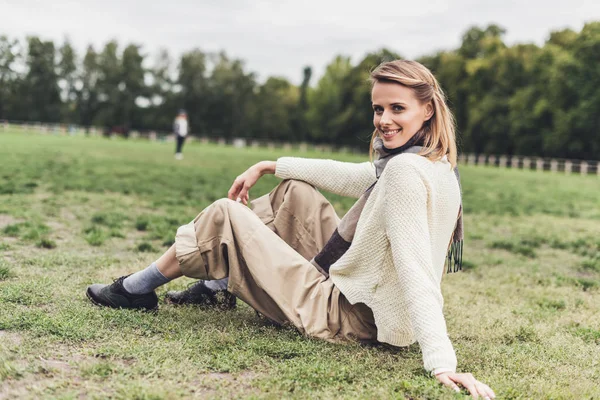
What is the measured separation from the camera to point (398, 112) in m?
3.04

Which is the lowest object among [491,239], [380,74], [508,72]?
[491,239]

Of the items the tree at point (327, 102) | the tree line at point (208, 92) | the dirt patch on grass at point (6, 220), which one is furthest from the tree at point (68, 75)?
the dirt patch on grass at point (6, 220)

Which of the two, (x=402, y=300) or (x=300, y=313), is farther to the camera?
(x=300, y=313)

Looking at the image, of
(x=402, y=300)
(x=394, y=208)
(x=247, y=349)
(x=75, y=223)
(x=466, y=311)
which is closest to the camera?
(x=394, y=208)

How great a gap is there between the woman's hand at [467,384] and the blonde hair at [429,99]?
995 millimetres

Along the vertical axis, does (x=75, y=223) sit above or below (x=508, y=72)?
below

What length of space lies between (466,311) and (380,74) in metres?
2.29

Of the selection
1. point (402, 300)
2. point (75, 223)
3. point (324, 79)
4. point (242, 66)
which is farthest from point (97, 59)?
point (402, 300)

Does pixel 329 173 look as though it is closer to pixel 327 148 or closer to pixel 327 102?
pixel 327 148

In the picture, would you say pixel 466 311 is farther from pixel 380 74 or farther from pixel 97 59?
pixel 97 59

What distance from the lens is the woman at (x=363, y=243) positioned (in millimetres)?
2824

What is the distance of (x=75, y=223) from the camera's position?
719 centimetres

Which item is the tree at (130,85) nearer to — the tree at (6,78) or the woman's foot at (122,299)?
the tree at (6,78)

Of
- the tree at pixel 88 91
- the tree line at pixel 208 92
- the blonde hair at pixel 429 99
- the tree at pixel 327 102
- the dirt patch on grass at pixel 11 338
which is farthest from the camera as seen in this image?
the tree at pixel 88 91
